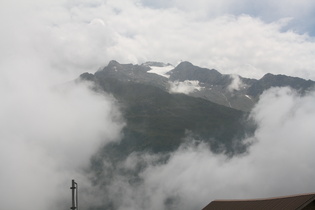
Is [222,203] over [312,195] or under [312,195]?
over

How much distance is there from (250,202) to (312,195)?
41.1ft

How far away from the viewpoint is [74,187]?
44.5 meters

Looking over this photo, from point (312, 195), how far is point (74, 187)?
92.8 feet

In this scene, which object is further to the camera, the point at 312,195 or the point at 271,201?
the point at 271,201

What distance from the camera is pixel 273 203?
5509 centimetres

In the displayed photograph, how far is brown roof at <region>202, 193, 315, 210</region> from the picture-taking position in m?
49.9

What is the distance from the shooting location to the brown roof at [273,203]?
49.9 meters

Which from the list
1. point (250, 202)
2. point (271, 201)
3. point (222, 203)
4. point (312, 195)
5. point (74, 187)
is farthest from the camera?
point (222, 203)

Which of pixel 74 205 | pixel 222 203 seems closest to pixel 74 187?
pixel 74 205

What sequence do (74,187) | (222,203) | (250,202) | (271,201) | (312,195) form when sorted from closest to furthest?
(74,187)
(312,195)
(271,201)
(250,202)
(222,203)

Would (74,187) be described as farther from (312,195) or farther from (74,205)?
(312,195)

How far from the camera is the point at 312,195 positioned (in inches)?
1967

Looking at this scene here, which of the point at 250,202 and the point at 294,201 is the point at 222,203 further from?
the point at 294,201

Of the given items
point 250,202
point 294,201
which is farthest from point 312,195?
point 250,202
